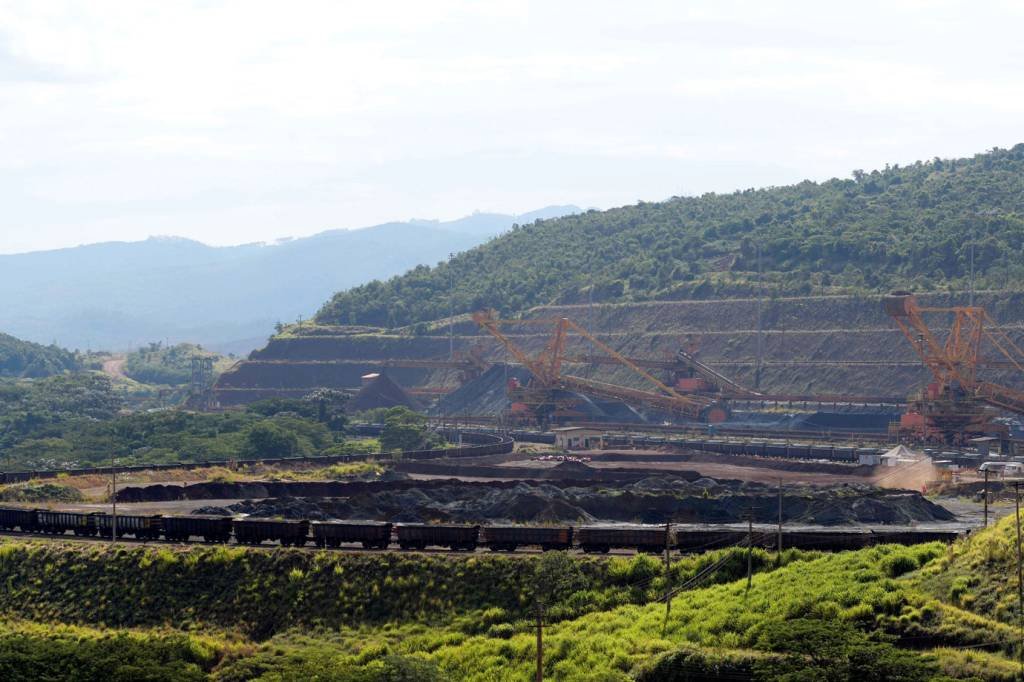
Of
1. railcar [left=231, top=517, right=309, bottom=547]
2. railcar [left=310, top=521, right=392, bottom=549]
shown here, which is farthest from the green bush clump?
railcar [left=231, top=517, right=309, bottom=547]

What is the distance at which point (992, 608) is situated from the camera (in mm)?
51625

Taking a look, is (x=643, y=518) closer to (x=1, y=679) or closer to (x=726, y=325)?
(x=1, y=679)

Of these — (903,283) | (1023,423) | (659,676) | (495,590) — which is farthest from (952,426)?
(659,676)

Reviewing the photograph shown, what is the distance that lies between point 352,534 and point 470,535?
5.71 metres

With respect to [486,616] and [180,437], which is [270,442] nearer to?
[180,437]

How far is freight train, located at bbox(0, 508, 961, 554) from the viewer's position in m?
67.6

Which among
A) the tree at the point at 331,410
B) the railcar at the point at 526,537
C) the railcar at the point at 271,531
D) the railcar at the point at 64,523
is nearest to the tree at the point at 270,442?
the tree at the point at 331,410

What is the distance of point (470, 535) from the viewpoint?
7119cm

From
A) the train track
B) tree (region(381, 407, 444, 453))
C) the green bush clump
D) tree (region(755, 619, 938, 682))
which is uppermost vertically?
the green bush clump

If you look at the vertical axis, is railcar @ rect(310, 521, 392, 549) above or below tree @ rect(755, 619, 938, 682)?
above

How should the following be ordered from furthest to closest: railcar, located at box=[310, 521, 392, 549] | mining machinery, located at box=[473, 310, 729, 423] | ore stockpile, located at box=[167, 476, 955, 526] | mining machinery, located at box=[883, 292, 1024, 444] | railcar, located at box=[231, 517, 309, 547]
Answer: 1. mining machinery, located at box=[473, 310, 729, 423]
2. mining machinery, located at box=[883, 292, 1024, 444]
3. ore stockpile, located at box=[167, 476, 955, 526]
4. railcar, located at box=[231, 517, 309, 547]
5. railcar, located at box=[310, 521, 392, 549]

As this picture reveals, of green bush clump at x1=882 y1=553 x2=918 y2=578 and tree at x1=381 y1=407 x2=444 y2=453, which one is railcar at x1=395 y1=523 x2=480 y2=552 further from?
tree at x1=381 y1=407 x2=444 y2=453

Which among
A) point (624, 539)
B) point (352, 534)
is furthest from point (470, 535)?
point (624, 539)

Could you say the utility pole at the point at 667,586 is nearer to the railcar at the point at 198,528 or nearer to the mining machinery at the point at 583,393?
the railcar at the point at 198,528
